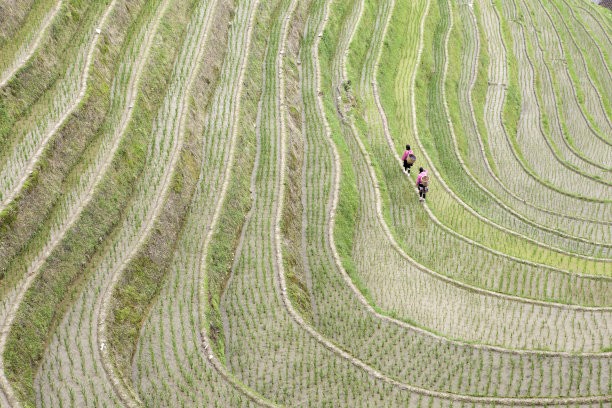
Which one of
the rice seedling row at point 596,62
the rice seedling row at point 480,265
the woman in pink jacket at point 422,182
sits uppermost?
the rice seedling row at point 596,62

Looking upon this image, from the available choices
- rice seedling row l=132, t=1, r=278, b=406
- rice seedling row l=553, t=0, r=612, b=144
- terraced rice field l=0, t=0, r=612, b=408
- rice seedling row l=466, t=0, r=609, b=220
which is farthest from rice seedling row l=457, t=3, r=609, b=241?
rice seedling row l=132, t=1, r=278, b=406

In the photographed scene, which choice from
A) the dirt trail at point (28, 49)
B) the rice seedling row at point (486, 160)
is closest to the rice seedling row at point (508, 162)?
the rice seedling row at point (486, 160)

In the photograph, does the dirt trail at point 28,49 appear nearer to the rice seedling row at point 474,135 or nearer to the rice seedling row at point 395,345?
the rice seedling row at point 395,345

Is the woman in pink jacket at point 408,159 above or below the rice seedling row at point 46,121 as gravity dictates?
above

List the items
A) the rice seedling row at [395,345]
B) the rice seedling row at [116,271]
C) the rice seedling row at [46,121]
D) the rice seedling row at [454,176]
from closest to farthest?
the rice seedling row at [116,271], the rice seedling row at [395,345], the rice seedling row at [46,121], the rice seedling row at [454,176]

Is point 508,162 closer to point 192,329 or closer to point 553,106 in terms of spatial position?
point 553,106

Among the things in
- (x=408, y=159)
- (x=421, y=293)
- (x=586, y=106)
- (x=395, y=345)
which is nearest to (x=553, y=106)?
(x=586, y=106)

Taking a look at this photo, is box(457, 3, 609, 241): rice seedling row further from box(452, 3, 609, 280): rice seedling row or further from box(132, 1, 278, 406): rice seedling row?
box(132, 1, 278, 406): rice seedling row
